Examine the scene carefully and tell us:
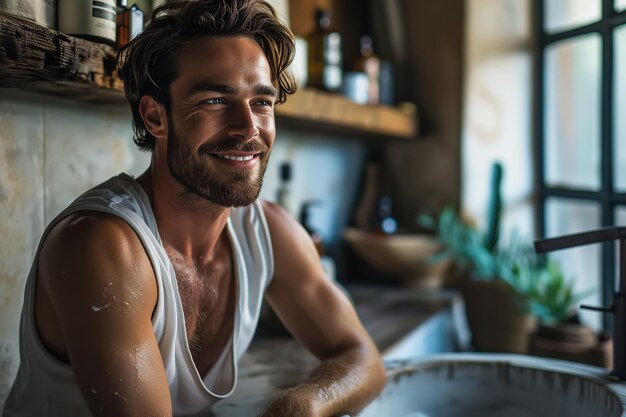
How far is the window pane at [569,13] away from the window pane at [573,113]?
55 mm

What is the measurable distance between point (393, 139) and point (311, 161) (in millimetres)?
436

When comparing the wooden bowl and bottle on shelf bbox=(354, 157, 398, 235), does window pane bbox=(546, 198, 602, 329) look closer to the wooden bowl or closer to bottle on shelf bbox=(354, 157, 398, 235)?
the wooden bowl

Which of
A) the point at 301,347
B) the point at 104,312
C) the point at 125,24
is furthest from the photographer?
the point at 301,347

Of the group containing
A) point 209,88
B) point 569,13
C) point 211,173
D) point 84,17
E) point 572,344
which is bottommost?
point 572,344

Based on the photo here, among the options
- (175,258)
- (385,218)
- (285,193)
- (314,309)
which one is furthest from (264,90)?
(385,218)

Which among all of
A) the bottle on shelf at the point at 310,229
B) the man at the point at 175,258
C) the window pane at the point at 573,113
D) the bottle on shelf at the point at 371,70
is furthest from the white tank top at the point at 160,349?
the window pane at the point at 573,113

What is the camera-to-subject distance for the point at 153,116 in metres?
0.84

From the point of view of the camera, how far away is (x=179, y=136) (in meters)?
0.81

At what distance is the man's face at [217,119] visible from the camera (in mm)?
797

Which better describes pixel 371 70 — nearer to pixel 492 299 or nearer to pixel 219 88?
pixel 492 299

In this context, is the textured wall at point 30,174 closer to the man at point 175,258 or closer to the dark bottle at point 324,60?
the man at point 175,258

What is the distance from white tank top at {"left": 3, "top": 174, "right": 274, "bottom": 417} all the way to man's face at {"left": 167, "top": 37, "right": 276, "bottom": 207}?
0.08 meters

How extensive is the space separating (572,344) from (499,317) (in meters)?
0.31

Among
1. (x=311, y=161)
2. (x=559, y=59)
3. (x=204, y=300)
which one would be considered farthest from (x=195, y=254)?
(x=559, y=59)
